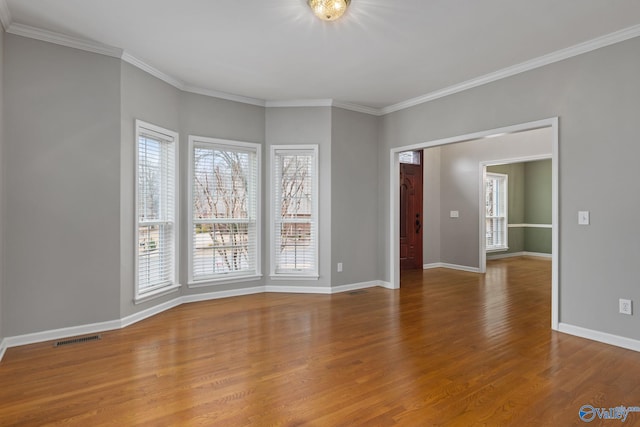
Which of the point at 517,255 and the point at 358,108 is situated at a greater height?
the point at 358,108

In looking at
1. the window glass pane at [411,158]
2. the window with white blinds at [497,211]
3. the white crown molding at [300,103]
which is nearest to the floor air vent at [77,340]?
the white crown molding at [300,103]

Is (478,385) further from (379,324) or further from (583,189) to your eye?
(583,189)

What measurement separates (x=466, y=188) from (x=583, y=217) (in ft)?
13.3

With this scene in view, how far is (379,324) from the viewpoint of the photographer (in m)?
3.84

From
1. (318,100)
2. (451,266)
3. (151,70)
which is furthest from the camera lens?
(451,266)

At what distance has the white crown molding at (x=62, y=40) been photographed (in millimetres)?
3166

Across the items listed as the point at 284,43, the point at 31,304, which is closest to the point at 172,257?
the point at 31,304

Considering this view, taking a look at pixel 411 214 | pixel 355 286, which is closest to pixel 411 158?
pixel 411 214

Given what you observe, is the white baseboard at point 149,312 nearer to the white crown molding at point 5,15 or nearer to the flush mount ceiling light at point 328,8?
the white crown molding at point 5,15

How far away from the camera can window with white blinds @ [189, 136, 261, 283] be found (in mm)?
4809

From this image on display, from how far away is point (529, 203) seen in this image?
9.70 meters

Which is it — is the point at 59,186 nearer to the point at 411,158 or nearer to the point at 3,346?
the point at 3,346

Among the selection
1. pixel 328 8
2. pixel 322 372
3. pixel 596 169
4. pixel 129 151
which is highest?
pixel 328 8

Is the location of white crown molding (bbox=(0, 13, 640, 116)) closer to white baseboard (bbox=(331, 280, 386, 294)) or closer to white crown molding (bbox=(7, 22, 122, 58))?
white crown molding (bbox=(7, 22, 122, 58))
